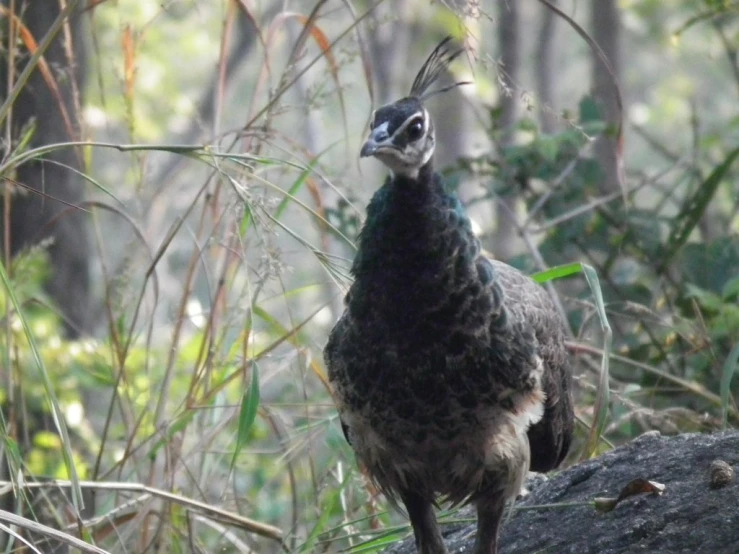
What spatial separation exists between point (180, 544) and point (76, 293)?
3.75 m

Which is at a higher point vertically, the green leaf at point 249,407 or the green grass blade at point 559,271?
the green grass blade at point 559,271

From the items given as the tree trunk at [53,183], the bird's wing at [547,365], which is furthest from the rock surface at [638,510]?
the tree trunk at [53,183]

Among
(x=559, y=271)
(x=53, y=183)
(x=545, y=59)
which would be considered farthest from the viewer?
(x=545, y=59)

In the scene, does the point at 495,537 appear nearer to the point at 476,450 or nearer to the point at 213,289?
the point at 476,450

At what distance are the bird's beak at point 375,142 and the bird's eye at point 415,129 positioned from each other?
9 cm

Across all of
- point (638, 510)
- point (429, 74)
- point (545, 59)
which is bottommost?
point (638, 510)

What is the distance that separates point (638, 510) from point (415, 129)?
1327 mm

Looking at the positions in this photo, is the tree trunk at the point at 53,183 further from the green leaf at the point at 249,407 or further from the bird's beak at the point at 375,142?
the bird's beak at the point at 375,142

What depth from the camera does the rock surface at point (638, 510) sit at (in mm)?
3062

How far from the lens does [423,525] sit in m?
3.51

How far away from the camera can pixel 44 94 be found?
6.09 m

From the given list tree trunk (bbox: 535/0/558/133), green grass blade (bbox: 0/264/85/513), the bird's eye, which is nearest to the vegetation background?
green grass blade (bbox: 0/264/85/513)

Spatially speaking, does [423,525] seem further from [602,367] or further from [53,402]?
[53,402]

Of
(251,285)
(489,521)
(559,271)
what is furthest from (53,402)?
(559,271)
